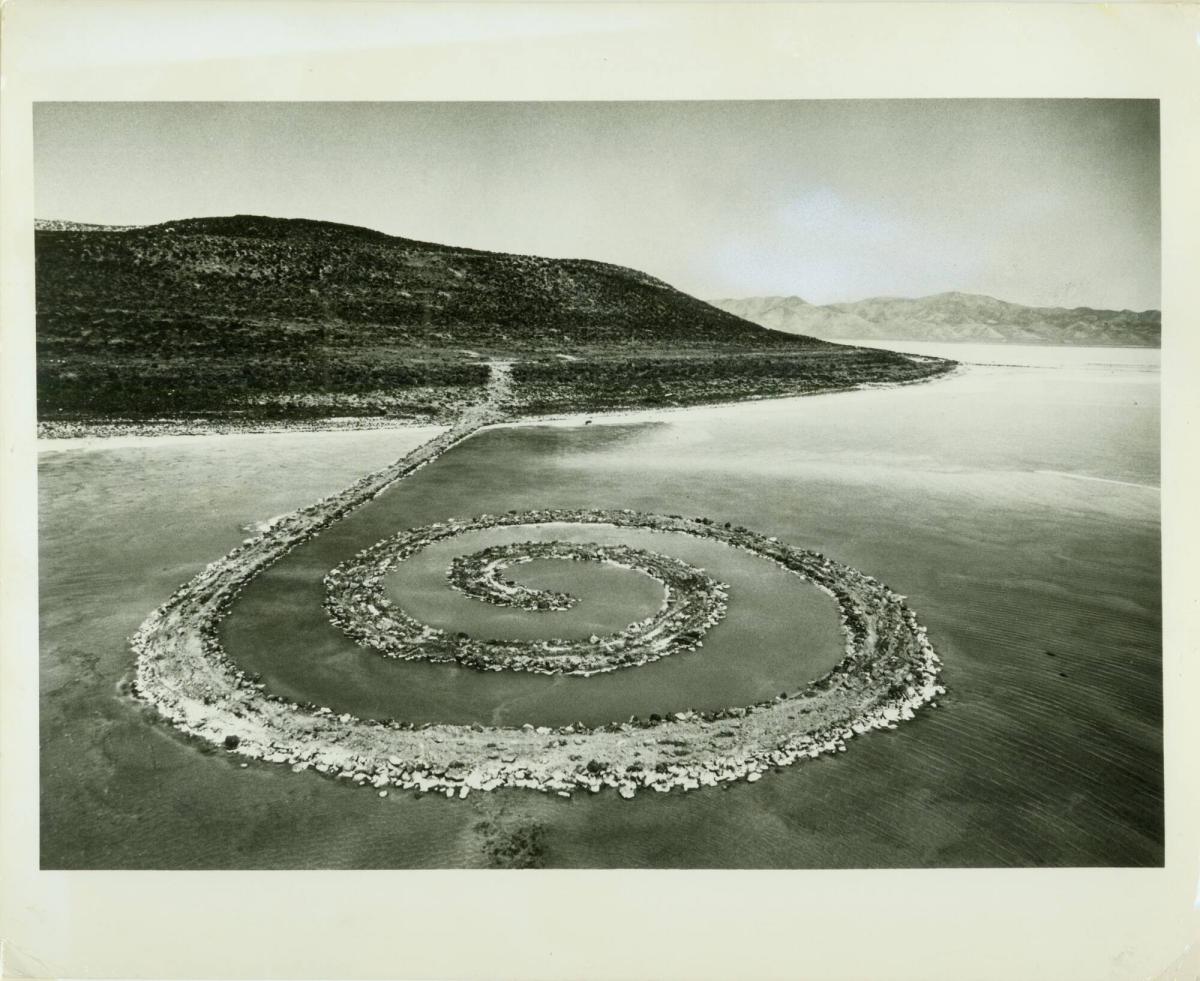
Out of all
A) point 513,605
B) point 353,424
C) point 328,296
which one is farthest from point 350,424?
point 513,605

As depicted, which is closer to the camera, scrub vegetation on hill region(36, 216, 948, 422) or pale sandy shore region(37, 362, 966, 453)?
scrub vegetation on hill region(36, 216, 948, 422)

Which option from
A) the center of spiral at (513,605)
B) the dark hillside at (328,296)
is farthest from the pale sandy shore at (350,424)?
the center of spiral at (513,605)

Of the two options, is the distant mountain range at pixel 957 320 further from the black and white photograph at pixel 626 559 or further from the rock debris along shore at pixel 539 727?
the rock debris along shore at pixel 539 727

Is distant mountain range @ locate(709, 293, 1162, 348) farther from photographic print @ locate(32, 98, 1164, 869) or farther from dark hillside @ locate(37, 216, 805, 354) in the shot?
dark hillside @ locate(37, 216, 805, 354)

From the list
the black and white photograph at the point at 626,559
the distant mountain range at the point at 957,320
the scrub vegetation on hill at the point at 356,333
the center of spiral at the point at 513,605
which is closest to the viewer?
the black and white photograph at the point at 626,559

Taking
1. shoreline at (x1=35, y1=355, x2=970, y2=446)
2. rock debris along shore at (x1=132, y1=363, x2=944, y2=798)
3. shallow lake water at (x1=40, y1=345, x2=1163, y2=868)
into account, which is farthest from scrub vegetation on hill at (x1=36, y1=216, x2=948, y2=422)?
rock debris along shore at (x1=132, y1=363, x2=944, y2=798)

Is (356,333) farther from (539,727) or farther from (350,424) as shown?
(539,727)
